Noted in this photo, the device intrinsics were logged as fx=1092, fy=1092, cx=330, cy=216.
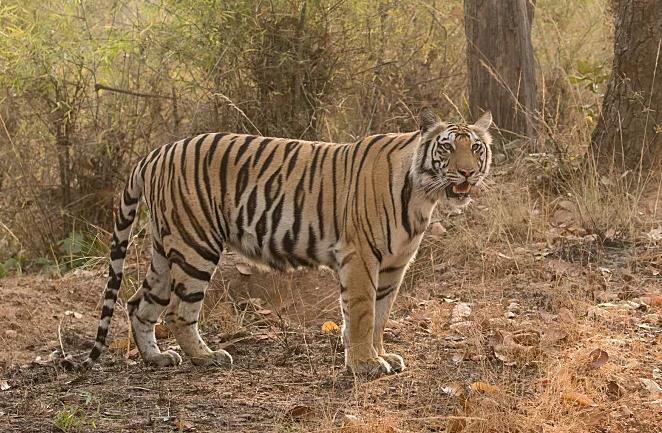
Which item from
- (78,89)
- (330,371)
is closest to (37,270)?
(78,89)

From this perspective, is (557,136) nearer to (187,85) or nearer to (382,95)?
(382,95)

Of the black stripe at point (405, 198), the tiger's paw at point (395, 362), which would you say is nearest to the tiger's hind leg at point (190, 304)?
the tiger's paw at point (395, 362)

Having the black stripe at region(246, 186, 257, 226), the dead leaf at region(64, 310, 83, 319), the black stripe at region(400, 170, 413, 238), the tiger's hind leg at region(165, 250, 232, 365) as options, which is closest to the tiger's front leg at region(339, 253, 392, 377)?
the black stripe at region(400, 170, 413, 238)

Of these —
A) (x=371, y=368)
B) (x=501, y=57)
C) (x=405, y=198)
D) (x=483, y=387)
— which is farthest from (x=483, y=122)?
(x=501, y=57)

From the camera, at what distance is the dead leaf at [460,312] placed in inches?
257

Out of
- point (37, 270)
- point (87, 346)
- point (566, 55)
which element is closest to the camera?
point (87, 346)

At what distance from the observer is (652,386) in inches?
201

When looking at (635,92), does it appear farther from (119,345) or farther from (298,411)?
(298,411)

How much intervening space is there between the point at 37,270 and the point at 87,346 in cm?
245

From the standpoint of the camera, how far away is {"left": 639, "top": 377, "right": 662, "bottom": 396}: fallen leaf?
502 centimetres

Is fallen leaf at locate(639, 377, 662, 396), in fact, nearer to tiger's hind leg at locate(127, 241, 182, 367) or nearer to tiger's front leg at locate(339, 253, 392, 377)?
tiger's front leg at locate(339, 253, 392, 377)

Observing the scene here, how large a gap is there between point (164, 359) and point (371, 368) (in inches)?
48.5

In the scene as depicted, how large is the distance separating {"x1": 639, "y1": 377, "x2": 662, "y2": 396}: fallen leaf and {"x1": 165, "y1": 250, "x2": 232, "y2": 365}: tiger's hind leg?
2.19 meters

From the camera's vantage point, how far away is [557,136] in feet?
29.8
